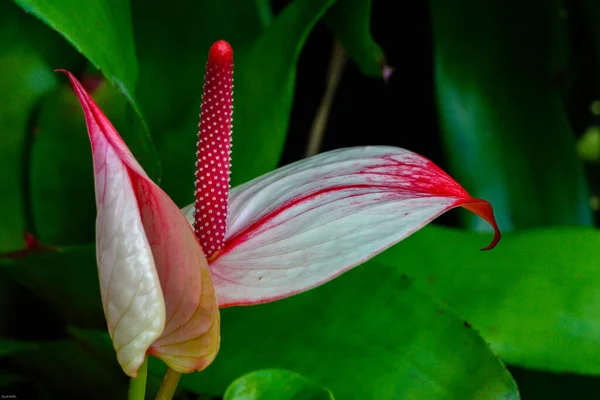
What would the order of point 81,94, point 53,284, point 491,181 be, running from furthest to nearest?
point 491,181, point 53,284, point 81,94

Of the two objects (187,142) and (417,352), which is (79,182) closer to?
(187,142)

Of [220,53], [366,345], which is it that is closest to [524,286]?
[366,345]

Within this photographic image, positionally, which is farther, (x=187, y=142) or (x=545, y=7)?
(x=545, y=7)

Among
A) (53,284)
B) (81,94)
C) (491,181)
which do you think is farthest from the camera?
(491,181)

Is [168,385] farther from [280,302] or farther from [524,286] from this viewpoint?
[524,286]

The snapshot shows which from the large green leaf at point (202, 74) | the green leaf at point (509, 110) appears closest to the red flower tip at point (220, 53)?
the large green leaf at point (202, 74)

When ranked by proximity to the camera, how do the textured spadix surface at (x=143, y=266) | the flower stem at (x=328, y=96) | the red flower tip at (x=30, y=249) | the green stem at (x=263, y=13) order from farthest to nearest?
the flower stem at (x=328, y=96) < the green stem at (x=263, y=13) < the red flower tip at (x=30, y=249) < the textured spadix surface at (x=143, y=266)

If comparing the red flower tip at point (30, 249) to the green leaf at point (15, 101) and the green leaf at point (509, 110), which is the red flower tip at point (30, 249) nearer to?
the green leaf at point (15, 101)

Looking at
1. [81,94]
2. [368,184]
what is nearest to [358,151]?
[368,184]

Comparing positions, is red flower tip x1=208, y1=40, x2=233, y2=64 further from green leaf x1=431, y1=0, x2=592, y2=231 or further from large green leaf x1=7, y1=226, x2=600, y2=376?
green leaf x1=431, y1=0, x2=592, y2=231
